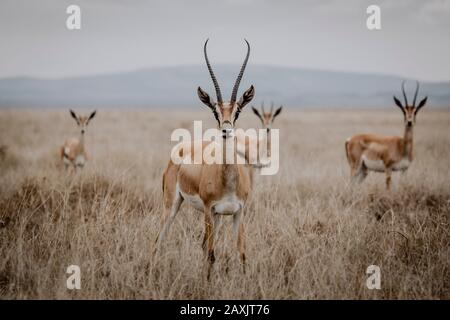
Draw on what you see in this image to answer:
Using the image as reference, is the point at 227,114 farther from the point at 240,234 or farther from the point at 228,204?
the point at 240,234

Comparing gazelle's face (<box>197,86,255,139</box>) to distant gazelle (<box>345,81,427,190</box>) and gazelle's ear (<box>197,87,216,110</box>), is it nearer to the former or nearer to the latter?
gazelle's ear (<box>197,87,216,110</box>)

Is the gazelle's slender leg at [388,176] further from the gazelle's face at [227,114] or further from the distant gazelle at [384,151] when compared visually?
the gazelle's face at [227,114]

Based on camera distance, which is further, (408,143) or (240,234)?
(408,143)

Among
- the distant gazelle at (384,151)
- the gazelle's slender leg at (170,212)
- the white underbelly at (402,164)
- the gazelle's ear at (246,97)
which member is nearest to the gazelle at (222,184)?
the gazelle's ear at (246,97)

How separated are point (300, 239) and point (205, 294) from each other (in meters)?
1.52

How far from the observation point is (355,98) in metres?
200

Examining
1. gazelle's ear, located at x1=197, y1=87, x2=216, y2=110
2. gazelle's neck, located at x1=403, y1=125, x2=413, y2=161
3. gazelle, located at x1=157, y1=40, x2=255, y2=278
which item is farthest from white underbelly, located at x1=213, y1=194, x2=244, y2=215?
gazelle's neck, located at x1=403, y1=125, x2=413, y2=161

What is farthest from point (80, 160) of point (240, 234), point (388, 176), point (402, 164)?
point (240, 234)

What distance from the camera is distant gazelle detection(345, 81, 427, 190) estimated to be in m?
10.5

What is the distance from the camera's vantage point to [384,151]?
1093cm

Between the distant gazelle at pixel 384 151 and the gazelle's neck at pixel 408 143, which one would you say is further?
the gazelle's neck at pixel 408 143

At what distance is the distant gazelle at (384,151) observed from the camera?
414 inches
